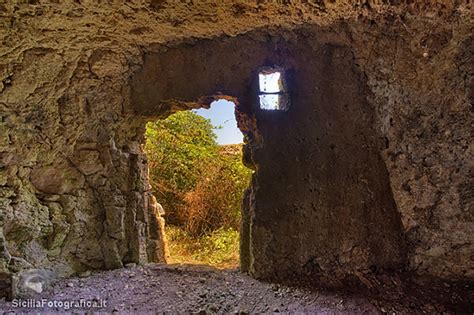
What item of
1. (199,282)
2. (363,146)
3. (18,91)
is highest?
(18,91)

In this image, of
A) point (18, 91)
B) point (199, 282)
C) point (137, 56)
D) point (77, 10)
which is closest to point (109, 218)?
point (199, 282)

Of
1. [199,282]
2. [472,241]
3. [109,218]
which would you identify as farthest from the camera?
[109,218]

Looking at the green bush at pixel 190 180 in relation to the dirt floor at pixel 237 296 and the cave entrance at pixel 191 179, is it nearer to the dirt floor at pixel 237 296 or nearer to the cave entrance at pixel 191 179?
the cave entrance at pixel 191 179

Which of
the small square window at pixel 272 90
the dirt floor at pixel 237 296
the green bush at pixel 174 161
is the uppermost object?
the small square window at pixel 272 90

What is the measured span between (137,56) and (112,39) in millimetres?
244

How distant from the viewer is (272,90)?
2.19m

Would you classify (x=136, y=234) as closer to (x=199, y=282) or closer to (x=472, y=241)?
(x=199, y=282)

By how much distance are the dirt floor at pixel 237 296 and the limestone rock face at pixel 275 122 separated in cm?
13

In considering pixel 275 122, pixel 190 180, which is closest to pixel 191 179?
pixel 190 180

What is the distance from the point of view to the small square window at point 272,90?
2.19 metres

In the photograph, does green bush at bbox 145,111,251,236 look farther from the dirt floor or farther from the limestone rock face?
the dirt floor

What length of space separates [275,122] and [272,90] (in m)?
0.22

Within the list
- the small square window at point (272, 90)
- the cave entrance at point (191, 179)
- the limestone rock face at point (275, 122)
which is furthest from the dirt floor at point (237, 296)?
the cave entrance at point (191, 179)

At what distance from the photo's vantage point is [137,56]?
90.3 inches
